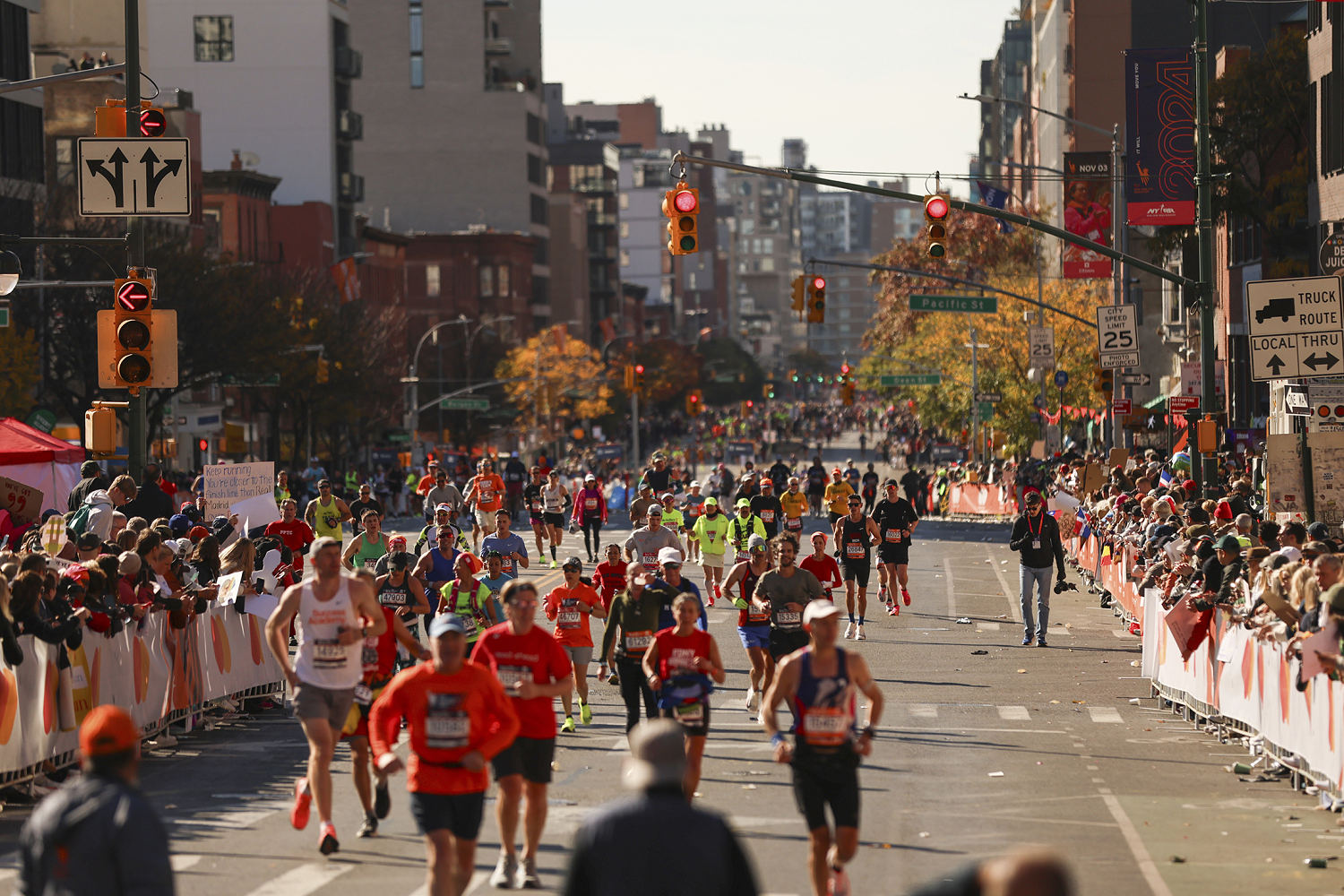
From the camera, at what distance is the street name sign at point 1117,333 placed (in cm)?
3741

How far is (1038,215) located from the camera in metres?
89.8

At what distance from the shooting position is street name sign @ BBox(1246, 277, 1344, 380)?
64.4 ft

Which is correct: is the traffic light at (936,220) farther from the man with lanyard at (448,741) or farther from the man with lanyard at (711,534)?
the man with lanyard at (448,741)

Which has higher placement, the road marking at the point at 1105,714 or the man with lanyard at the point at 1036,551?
the man with lanyard at the point at 1036,551

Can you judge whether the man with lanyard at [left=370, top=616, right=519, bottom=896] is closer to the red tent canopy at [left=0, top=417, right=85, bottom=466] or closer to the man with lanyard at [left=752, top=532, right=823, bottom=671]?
the man with lanyard at [left=752, top=532, right=823, bottom=671]

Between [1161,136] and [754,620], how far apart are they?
2149 centimetres

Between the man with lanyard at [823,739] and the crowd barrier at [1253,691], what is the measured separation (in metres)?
4.09

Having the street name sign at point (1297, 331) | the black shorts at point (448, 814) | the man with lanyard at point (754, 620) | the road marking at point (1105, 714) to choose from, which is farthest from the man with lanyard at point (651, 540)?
the black shorts at point (448, 814)

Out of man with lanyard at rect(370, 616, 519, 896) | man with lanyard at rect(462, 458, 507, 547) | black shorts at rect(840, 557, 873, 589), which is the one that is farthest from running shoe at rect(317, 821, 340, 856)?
man with lanyard at rect(462, 458, 507, 547)

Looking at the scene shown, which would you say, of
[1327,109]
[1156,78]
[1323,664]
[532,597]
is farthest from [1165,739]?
[1327,109]

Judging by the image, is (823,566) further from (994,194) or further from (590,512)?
(994,194)

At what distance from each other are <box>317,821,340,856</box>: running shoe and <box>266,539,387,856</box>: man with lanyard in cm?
11

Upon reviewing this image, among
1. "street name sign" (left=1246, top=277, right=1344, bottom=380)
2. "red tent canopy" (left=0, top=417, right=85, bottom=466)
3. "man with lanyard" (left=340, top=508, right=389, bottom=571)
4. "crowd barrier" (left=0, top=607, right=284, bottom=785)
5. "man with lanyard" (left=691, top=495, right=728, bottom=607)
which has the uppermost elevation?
"street name sign" (left=1246, top=277, right=1344, bottom=380)

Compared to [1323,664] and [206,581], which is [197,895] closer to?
[1323,664]
